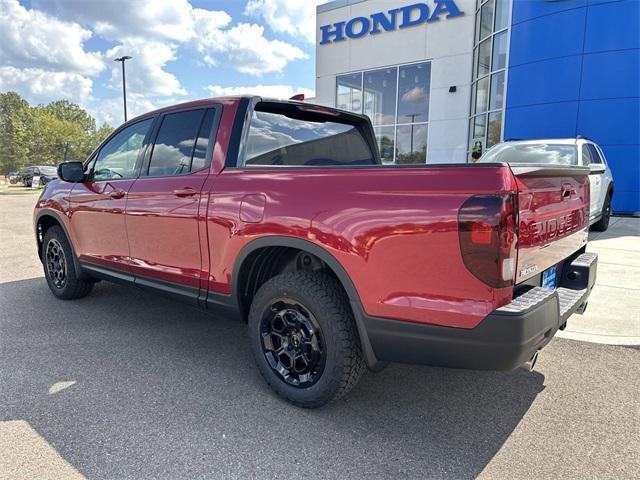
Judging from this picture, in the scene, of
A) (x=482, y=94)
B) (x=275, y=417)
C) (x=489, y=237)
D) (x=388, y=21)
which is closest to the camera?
(x=489, y=237)

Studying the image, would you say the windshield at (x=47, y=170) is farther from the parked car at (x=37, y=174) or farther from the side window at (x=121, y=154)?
the side window at (x=121, y=154)

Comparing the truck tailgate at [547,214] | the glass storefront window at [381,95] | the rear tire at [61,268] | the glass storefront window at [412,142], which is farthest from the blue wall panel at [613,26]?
the rear tire at [61,268]

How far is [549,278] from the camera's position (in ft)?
8.84

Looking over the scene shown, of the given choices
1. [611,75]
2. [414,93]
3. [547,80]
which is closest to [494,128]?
[547,80]

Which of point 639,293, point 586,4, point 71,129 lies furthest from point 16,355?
point 71,129

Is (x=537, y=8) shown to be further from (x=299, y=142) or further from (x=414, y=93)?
(x=299, y=142)

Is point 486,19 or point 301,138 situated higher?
point 486,19

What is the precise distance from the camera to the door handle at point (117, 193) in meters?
3.81

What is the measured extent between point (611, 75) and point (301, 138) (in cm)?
1204

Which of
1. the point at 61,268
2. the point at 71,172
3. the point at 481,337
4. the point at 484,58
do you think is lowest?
the point at 61,268

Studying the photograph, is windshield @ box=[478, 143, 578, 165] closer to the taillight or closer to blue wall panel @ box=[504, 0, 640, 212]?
blue wall panel @ box=[504, 0, 640, 212]

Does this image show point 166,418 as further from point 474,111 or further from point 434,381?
point 474,111

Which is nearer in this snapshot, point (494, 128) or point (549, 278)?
point (549, 278)

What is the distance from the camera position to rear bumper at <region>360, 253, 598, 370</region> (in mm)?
2010
